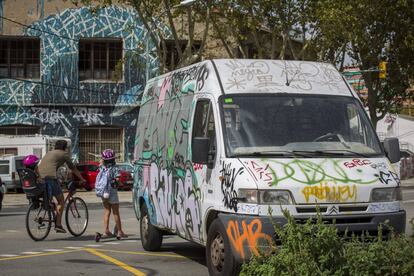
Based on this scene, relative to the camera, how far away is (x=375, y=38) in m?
40.8

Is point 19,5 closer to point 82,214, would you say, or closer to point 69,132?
point 69,132

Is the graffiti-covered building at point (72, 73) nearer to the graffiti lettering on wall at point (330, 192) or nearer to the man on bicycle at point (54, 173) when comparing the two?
the man on bicycle at point (54, 173)

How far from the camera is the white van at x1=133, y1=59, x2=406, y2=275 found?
8.30 m

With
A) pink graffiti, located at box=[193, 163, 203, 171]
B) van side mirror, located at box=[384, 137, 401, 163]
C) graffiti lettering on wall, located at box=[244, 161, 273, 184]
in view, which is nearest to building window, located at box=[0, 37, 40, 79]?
pink graffiti, located at box=[193, 163, 203, 171]

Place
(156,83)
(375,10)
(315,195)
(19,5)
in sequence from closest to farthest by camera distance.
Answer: (315,195) < (156,83) < (375,10) < (19,5)

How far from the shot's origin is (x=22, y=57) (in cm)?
4172

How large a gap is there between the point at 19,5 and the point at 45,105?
5.25m

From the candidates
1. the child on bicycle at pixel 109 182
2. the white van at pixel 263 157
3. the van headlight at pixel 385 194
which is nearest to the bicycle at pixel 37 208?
the child on bicycle at pixel 109 182

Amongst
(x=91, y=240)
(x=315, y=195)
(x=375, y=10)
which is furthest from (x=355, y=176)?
(x=375, y=10)

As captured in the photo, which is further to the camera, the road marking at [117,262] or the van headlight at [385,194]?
the road marking at [117,262]

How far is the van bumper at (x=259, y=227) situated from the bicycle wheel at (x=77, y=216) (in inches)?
250

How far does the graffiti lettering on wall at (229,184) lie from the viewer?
8469mm

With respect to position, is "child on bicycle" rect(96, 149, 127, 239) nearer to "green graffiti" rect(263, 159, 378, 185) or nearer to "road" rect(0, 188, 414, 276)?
"road" rect(0, 188, 414, 276)

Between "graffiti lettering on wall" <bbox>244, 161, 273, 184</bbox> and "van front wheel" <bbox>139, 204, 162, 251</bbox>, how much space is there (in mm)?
3664
